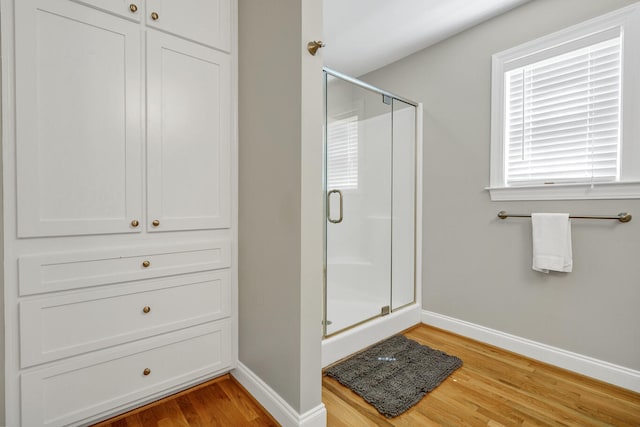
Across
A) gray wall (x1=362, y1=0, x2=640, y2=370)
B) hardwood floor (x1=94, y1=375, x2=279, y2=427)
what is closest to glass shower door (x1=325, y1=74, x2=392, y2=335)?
gray wall (x1=362, y1=0, x2=640, y2=370)

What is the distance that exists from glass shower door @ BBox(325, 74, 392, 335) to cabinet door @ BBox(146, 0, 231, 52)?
26.9 inches

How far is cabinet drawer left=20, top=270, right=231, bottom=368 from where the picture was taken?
1224mm

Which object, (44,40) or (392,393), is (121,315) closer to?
(44,40)

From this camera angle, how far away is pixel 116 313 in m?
1.40

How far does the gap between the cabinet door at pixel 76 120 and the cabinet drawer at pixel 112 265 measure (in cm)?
11

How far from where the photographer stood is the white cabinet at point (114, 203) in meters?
1.19

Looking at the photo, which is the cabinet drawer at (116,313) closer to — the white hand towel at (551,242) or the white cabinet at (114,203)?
the white cabinet at (114,203)

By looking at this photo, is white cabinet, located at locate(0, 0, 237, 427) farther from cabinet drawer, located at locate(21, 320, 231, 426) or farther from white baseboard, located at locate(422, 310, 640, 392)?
white baseboard, located at locate(422, 310, 640, 392)

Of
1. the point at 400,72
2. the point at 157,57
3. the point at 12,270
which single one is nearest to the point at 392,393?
the point at 12,270

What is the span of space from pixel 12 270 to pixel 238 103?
126 cm

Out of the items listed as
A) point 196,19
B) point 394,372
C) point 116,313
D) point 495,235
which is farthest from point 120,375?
point 495,235

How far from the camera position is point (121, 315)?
141 cm

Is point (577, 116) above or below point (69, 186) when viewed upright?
above

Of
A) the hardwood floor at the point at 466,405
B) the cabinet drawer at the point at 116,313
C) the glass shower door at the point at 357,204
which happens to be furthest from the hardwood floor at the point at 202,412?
the glass shower door at the point at 357,204
